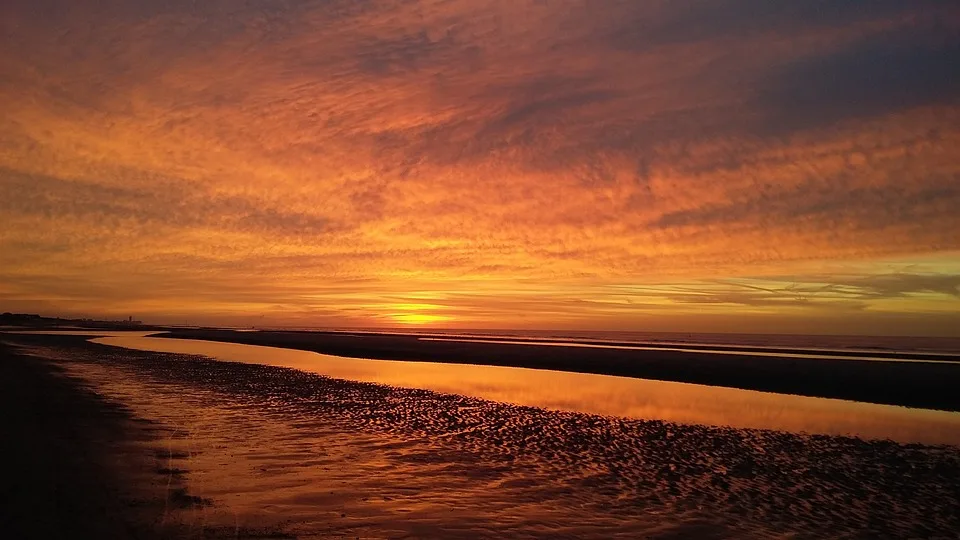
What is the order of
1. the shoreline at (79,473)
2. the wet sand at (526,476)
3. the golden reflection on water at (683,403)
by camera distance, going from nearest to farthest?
the shoreline at (79,473)
the wet sand at (526,476)
the golden reflection on water at (683,403)

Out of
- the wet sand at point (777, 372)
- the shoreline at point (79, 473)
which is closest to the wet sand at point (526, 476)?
the shoreline at point (79, 473)

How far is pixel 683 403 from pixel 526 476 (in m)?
17.7

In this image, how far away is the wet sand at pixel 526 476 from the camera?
11.9 meters

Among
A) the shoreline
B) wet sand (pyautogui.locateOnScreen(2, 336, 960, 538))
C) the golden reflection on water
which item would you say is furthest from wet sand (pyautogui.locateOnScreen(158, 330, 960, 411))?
the shoreline

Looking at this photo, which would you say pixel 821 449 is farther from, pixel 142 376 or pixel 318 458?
pixel 142 376

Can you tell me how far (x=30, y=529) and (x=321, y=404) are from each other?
728 inches

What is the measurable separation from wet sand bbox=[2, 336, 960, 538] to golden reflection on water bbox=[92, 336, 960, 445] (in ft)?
8.24

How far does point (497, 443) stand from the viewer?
1981 cm

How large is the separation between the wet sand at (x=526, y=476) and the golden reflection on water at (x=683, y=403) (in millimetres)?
2512

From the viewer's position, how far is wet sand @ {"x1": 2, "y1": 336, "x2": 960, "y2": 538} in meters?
11.9

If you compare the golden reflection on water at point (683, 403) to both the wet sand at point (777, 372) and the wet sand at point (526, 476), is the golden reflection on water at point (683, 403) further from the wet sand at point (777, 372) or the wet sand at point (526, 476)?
the wet sand at point (777, 372)

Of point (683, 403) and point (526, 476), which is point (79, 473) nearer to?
point (526, 476)

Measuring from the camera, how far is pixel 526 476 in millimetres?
15703

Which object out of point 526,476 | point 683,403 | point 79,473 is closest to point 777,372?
point 683,403
